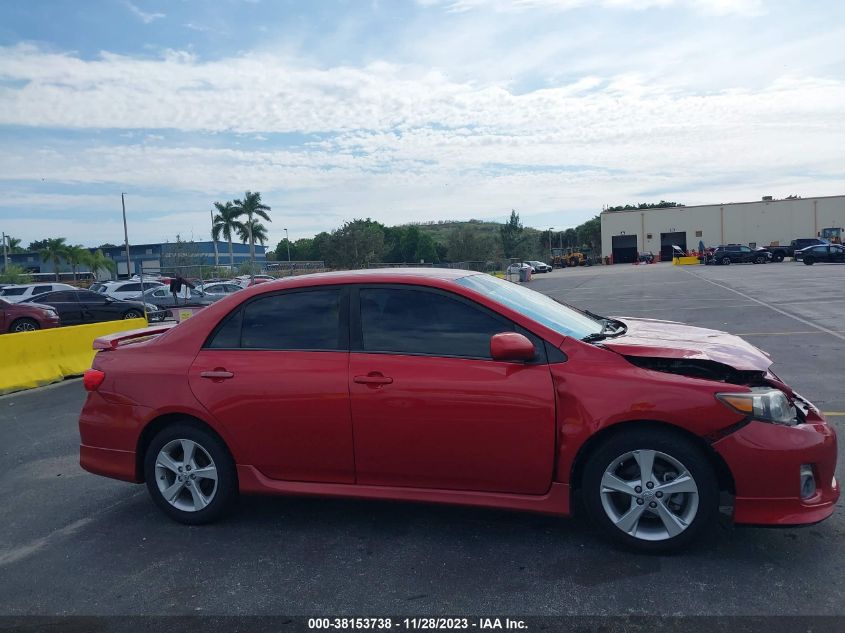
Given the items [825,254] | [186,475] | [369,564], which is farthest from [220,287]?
[825,254]

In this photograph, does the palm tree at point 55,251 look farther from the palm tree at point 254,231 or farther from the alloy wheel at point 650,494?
the alloy wheel at point 650,494

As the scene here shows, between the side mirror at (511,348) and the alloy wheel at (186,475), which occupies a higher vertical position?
the side mirror at (511,348)

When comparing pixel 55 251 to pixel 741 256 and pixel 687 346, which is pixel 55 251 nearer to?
pixel 741 256

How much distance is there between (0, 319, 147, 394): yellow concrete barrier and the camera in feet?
34.2

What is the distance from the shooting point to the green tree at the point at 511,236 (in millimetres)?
87500

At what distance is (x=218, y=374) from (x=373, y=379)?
3.50ft

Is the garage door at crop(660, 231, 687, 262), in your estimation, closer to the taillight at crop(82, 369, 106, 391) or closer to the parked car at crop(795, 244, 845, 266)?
the parked car at crop(795, 244, 845, 266)

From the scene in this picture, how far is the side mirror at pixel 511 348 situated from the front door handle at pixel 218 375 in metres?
1.71

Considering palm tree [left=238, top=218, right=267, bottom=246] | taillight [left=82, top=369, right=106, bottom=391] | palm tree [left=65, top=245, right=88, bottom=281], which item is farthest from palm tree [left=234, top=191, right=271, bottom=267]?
taillight [left=82, top=369, right=106, bottom=391]

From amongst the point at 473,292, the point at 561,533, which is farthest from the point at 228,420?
the point at 561,533

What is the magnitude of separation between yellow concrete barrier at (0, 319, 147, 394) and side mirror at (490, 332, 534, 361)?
915cm

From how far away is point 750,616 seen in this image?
3.19 meters

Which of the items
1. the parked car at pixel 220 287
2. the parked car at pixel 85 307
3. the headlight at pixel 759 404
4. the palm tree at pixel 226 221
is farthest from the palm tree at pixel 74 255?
the headlight at pixel 759 404

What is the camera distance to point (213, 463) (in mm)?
4488
